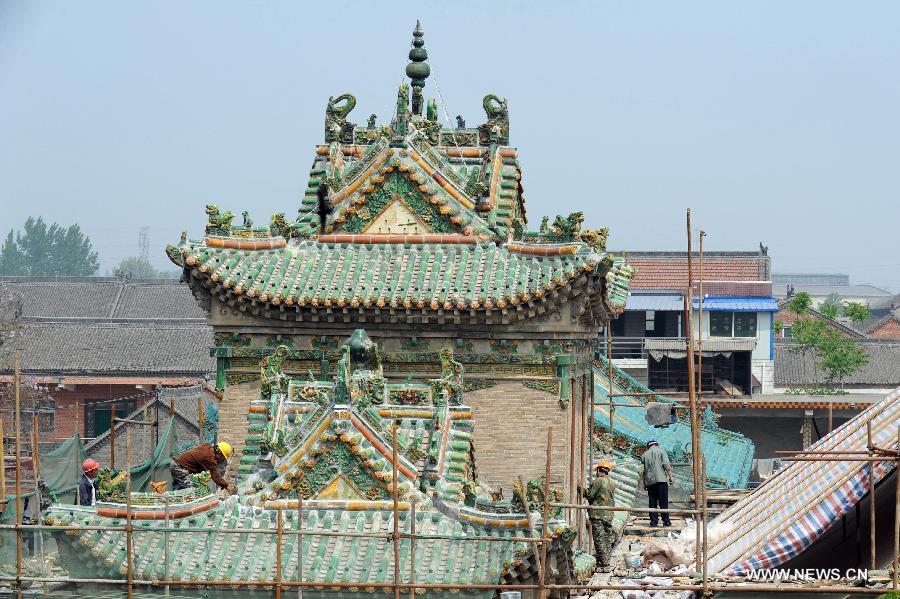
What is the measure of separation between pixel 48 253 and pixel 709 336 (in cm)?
8913

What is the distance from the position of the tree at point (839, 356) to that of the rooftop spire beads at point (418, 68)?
44.6 meters

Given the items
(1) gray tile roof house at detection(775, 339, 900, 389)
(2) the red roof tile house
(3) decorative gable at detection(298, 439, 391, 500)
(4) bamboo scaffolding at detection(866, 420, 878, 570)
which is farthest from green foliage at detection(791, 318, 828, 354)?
(4) bamboo scaffolding at detection(866, 420, 878, 570)

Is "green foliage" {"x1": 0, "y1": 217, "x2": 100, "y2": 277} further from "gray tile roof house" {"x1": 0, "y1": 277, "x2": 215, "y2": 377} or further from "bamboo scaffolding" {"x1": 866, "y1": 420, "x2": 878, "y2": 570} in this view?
"bamboo scaffolding" {"x1": 866, "y1": 420, "x2": 878, "y2": 570}

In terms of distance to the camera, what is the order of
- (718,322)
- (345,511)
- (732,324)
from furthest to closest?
(732,324) → (718,322) → (345,511)

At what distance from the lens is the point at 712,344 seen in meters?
66.4

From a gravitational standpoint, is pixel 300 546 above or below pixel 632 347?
below

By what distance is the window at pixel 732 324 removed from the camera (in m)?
67.6

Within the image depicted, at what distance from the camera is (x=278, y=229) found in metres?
26.3

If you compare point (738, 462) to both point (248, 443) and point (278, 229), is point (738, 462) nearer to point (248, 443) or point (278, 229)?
point (278, 229)

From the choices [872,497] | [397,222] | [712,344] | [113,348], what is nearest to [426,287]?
[397,222]

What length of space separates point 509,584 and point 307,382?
4.56 m

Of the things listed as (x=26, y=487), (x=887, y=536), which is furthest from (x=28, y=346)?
(x=887, y=536)

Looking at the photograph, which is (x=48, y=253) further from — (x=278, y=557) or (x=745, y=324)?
(x=278, y=557)

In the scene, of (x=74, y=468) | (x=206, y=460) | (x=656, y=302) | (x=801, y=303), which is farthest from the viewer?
(x=801, y=303)
